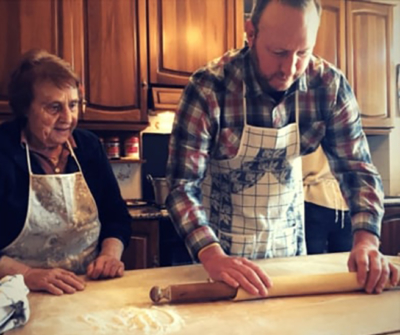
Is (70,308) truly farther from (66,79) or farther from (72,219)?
(66,79)

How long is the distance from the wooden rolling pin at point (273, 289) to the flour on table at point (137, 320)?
0.03 meters

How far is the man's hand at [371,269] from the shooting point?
0.88 metres

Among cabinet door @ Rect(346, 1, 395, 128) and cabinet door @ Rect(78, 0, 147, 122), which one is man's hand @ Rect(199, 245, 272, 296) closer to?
cabinet door @ Rect(78, 0, 147, 122)

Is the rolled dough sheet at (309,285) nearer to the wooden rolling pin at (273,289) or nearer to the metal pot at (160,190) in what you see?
the wooden rolling pin at (273,289)

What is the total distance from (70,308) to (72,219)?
43 cm

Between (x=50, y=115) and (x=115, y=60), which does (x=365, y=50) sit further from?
(x=50, y=115)

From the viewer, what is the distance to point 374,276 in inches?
34.7

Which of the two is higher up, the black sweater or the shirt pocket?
the shirt pocket

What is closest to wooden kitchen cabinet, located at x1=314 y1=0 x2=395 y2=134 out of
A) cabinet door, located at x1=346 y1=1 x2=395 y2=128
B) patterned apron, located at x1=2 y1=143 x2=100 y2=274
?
cabinet door, located at x1=346 y1=1 x2=395 y2=128

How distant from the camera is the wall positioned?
3012mm

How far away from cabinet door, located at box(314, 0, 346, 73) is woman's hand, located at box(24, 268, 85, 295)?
7.27ft

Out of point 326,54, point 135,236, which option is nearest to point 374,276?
point 135,236

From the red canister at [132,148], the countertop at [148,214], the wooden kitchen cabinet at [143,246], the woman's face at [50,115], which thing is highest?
the woman's face at [50,115]

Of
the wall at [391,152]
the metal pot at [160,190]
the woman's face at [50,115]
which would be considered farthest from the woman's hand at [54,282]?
the wall at [391,152]
